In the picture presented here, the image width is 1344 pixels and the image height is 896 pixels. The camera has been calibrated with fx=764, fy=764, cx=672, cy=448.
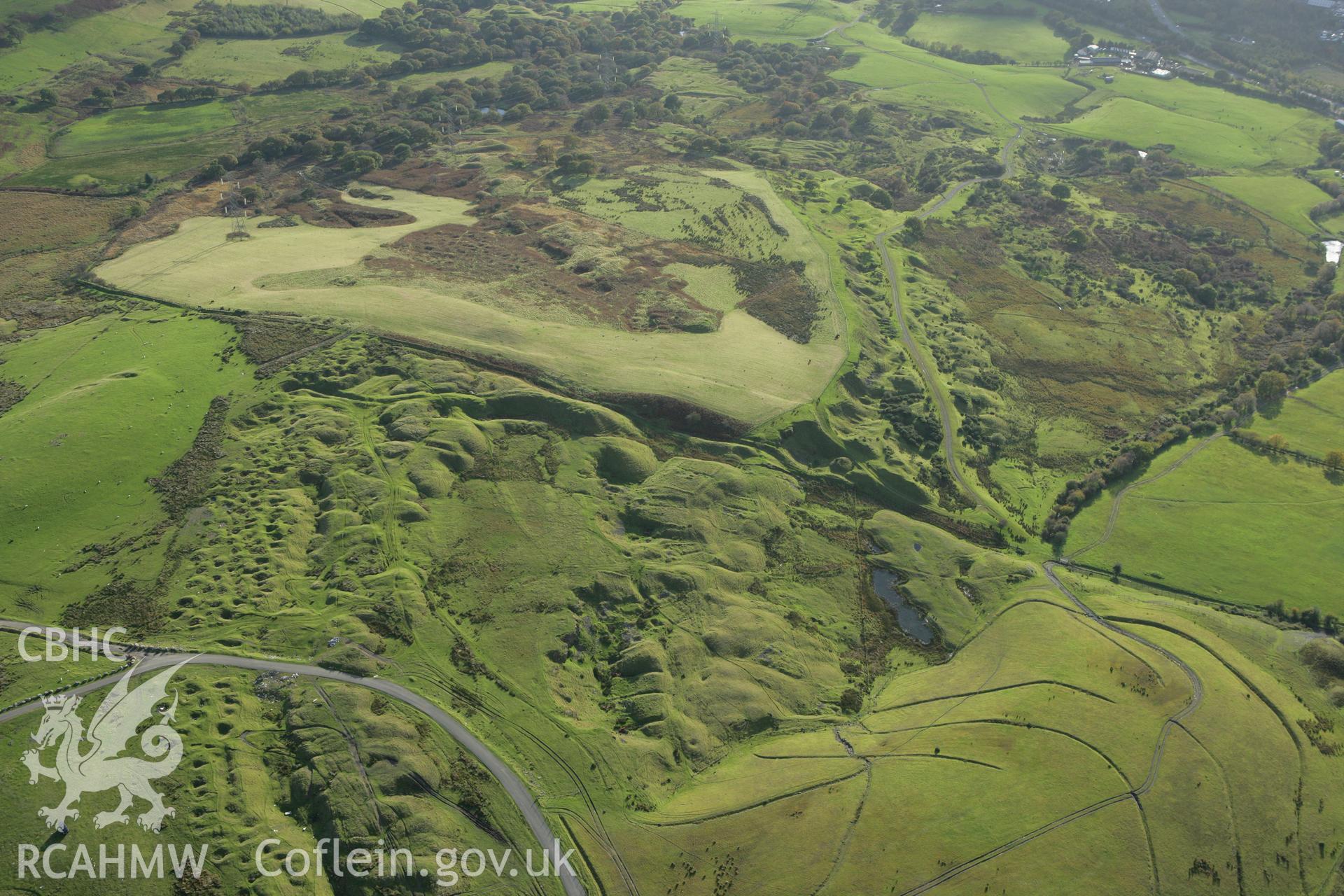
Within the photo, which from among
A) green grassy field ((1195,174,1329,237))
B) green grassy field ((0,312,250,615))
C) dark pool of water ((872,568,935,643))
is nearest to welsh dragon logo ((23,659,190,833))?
green grassy field ((0,312,250,615))

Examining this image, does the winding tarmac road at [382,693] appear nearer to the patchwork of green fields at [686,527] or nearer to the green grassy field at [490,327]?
the patchwork of green fields at [686,527]

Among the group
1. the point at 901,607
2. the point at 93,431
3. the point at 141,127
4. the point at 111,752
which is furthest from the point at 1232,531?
the point at 141,127

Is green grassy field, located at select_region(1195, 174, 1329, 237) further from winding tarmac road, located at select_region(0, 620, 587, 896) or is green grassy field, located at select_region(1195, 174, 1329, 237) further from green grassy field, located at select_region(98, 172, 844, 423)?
winding tarmac road, located at select_region(0, 620, 587, 896)

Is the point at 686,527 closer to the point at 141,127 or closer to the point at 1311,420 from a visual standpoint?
the point at 1311,420

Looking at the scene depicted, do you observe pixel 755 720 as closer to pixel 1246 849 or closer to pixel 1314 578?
pixel 1246 849

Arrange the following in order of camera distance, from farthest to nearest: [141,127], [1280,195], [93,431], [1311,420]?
1. [1280,195]
2. [141,127]
3. [1311,420]
4. [93,431]

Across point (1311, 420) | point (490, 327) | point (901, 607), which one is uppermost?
point (490, 327)

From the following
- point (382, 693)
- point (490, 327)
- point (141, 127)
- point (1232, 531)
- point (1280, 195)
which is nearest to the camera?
point (382, 693)
